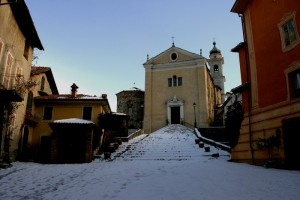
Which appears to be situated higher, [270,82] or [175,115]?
[175,115]

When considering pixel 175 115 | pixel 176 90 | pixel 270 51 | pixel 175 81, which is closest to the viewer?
pixel 270 51

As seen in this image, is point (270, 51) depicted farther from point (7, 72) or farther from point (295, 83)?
point (7, 72)

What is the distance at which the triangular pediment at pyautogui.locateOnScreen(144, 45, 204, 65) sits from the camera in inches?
1397

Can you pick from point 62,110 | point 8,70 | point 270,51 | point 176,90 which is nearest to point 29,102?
point 62,110

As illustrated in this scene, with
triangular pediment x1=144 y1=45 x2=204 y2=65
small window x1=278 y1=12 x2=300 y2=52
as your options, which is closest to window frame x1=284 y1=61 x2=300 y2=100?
small window x1=278 y1=12 x2=300 y2=52

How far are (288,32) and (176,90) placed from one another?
23543 millimetres

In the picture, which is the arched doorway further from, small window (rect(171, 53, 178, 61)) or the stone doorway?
the stone doorway

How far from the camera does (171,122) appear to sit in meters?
34.1

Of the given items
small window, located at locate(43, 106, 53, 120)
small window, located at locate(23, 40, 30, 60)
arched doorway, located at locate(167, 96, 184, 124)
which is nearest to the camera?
small window, located at locate(23, 40, 30, 60)

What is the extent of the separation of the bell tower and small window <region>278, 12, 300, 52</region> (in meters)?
43.9

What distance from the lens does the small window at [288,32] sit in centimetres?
1092

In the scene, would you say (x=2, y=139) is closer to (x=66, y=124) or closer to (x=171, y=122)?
(x=66, y=124)

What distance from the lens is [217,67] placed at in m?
56.2

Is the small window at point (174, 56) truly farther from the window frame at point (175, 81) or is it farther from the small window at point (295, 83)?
the small window at point (295, 83)
